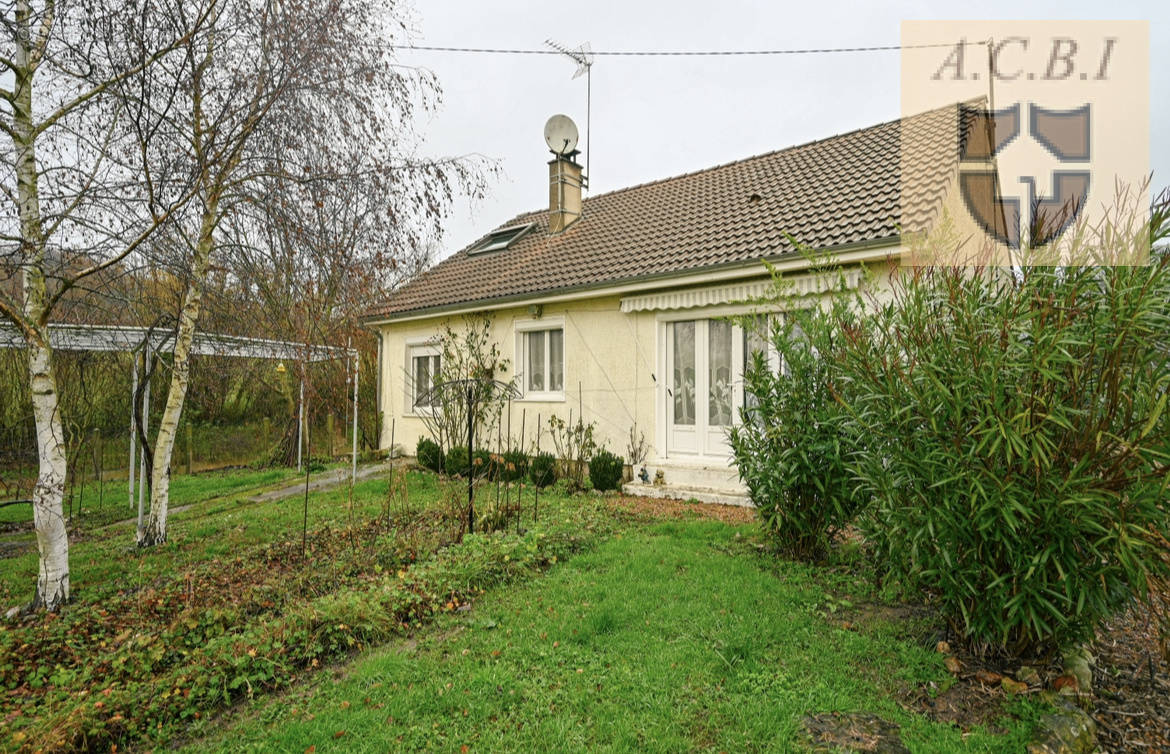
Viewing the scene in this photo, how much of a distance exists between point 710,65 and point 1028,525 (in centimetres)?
1189

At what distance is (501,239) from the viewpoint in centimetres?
1652

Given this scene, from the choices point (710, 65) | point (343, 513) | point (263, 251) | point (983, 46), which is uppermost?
point (710, 65)

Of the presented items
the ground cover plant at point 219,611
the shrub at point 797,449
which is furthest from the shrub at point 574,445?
the shrub at point 797,449

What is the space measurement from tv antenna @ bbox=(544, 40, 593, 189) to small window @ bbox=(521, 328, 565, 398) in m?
5.57

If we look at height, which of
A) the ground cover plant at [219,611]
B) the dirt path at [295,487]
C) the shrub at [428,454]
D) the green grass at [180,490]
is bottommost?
the green grass at [180,490]

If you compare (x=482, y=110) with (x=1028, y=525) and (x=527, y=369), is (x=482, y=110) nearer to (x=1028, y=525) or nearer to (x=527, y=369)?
(x=527, y=369)

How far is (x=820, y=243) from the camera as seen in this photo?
8.09 meters

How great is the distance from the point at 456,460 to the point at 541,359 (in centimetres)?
278

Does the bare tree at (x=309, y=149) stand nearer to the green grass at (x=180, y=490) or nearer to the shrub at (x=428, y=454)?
the shrub at (x=428, y=454)

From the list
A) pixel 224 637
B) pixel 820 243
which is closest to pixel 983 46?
pixel 820 243

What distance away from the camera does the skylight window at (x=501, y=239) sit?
1577 cm

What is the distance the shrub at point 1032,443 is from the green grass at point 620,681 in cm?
70

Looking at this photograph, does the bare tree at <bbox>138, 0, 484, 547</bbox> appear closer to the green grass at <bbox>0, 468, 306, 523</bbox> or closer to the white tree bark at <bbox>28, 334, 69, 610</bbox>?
the white tree bark at <bbox>28, 334, 69, 610</bbox>

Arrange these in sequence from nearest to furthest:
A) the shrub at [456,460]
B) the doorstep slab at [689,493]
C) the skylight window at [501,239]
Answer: the doorstep slab at [689,493], the shrub at [456,460], the skylight window at [501,239]
